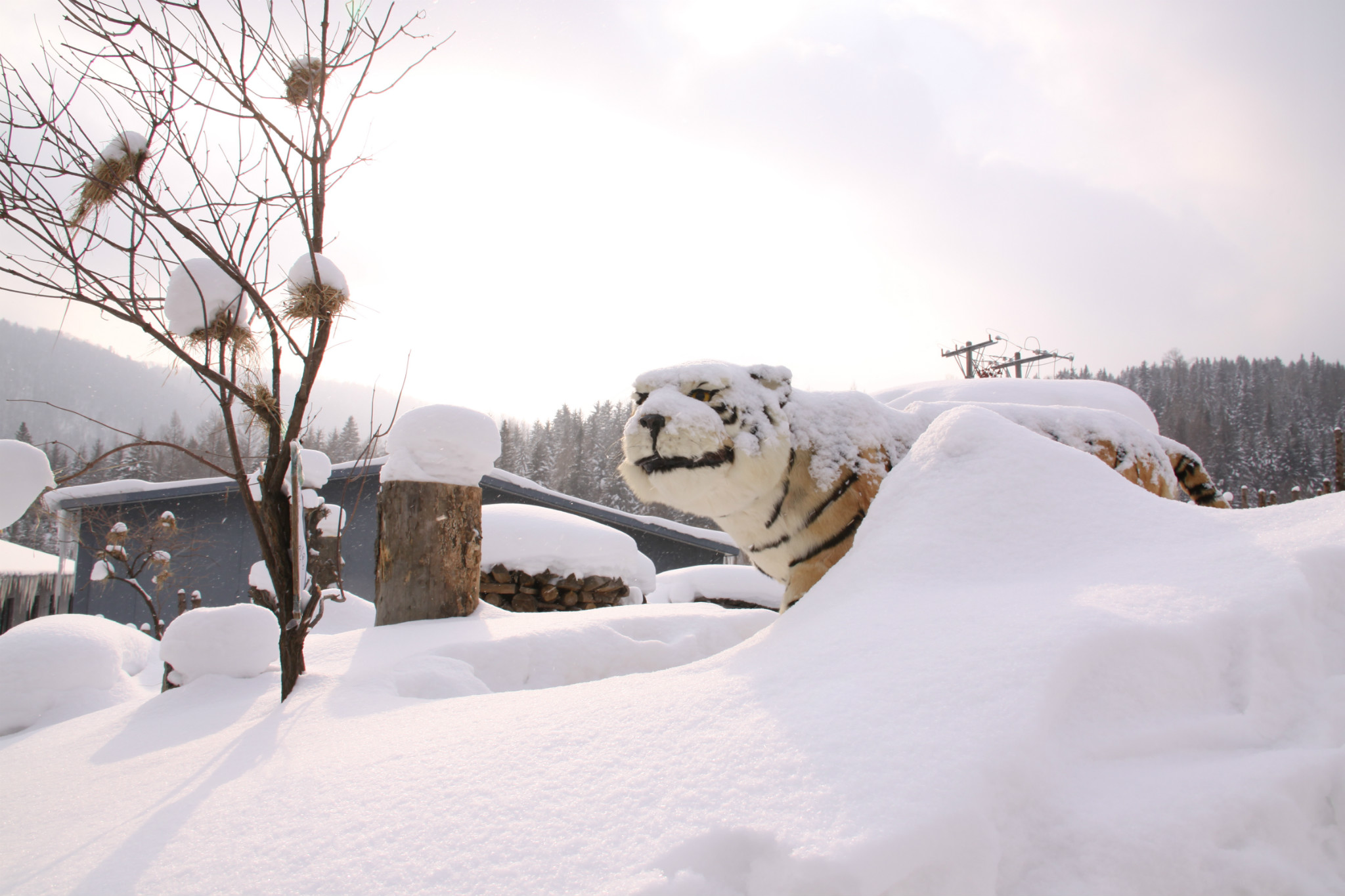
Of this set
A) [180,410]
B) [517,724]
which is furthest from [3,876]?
[180,410]

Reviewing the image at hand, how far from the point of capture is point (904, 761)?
0.98 meters

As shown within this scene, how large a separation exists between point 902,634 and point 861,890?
1.99 feet

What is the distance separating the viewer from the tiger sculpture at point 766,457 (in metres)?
2.61

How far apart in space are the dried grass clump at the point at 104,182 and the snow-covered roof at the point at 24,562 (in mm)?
19437

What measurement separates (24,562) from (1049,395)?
82.3ft

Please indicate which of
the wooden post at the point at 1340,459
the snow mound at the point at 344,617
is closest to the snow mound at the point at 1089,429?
the snow mound at the point at 344,617

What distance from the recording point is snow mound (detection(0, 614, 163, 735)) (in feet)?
10.8

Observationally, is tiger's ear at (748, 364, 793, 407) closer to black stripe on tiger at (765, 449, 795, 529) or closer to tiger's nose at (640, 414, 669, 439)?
black stripe on tiger at (765, 449, 795, 529)

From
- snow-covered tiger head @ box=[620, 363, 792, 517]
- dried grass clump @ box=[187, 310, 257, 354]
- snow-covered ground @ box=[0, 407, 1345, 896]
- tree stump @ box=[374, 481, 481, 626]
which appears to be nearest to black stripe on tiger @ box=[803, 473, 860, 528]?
snow-covered tiger head @ box=[620, 363, 792, 517]

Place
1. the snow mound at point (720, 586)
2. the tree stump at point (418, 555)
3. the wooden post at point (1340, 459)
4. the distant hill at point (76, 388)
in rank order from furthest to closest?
the distant hill at point (76, 388) < the wooden post at point (1340, 459) < the snow mound at point (720, 586) < the tree stump at point (418, 555)

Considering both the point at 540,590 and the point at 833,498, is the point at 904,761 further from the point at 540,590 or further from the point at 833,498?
the point at 540,590

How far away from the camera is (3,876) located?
1.25 m

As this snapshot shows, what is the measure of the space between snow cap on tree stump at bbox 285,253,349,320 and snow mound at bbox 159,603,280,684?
147 centimetres

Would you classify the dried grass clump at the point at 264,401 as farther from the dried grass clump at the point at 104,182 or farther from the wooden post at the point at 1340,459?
→ the wooden post at the point at 1340,459
